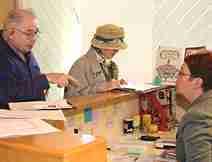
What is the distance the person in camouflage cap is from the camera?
2.82 m

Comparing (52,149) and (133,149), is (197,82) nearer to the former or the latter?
(133,149)

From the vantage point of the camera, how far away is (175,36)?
3.85 meters

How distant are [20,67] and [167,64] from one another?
3.83ft

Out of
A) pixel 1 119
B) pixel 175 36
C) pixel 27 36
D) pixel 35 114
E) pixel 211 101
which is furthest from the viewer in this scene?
pixel 175 36

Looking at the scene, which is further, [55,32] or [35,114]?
[55,32]

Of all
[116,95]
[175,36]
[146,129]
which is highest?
[175,36]

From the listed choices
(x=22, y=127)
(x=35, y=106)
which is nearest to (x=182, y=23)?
(x=35, y=106)

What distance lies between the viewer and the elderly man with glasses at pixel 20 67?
2.06m

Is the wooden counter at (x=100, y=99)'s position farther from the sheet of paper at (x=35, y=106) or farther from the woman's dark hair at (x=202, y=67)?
the woman's dark hair at (x=202, y=67)

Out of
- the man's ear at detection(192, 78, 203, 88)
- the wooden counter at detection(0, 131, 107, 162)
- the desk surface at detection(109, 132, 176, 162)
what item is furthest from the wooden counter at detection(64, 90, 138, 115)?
the wooden counter at detection(0, 131, 107, 162)

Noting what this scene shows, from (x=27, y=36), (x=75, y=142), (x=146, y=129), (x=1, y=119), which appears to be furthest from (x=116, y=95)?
(x=75, y=142)

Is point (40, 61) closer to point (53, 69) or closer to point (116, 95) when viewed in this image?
point (53, 69)

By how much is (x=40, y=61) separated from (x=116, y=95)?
1.72m

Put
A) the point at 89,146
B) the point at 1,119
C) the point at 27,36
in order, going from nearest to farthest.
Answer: the point at 89,146 → the point at 1,119 → the point at 27,36
